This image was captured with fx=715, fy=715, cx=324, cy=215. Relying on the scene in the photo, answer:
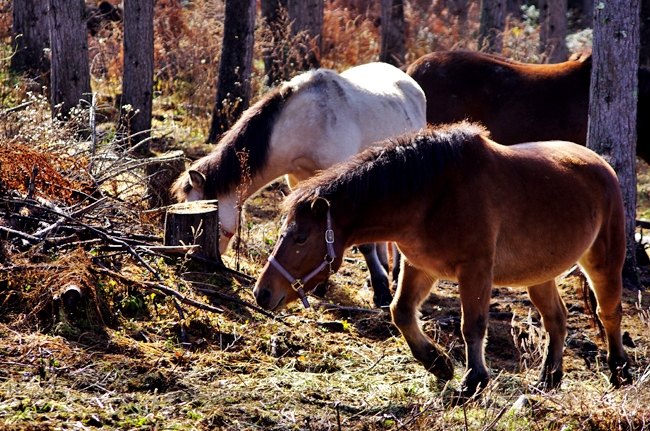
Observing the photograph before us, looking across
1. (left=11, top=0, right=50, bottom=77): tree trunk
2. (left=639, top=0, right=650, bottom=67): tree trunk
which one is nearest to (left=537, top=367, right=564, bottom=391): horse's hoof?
(left=639, top=0, right=650, bottom=67): tree trunk

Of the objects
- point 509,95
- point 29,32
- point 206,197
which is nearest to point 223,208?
point 206,197

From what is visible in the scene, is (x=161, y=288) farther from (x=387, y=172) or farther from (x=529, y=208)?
(x=529, y=208)

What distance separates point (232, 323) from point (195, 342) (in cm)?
44

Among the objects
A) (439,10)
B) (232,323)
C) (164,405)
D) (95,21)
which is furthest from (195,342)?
(439,10)

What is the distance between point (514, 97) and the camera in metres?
8.61

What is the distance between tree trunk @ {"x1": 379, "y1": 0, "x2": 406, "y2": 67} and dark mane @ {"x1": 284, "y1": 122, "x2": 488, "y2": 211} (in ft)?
37.8

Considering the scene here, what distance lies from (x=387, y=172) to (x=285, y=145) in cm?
213

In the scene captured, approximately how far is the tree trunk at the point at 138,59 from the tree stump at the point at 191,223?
12.1ft

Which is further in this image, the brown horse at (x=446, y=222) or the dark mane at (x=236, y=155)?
the dark mane at (x=236, y=155)

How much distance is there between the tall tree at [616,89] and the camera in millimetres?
6227

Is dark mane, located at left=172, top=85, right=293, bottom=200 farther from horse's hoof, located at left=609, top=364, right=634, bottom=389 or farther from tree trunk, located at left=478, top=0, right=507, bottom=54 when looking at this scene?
tree trunk, located at left=478, top=0, right=507, bottom=54

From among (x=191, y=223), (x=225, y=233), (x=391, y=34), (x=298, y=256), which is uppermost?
(x=391, y=34)

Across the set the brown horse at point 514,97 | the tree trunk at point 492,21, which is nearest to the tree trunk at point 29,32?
the brown horse at point 514,97

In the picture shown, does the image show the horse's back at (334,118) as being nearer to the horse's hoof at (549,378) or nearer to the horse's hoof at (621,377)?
the horse's hoof at (549,378)
